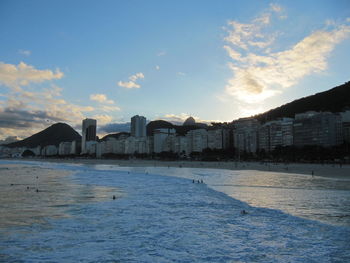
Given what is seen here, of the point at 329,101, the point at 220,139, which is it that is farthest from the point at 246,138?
the point at 329,101

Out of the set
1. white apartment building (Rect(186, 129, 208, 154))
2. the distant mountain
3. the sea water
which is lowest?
the sea water

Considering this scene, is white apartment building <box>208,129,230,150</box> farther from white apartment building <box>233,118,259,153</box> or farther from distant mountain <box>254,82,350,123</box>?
distant mountain <box>254,82,350,123</box>

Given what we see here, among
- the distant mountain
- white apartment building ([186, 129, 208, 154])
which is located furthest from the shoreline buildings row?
the distant mountain

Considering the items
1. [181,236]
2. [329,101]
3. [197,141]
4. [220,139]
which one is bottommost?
[181,236]

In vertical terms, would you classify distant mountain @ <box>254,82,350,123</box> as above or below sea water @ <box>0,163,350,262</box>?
above

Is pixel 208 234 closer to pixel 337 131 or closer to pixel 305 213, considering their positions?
pixel 305 213

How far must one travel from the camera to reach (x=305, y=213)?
1321 cm

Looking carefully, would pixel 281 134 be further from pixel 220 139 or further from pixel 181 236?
pixel 181 236

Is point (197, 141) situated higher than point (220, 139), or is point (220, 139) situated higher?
point (220, 139)

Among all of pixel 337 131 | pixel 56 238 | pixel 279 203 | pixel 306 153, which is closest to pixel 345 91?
pixel 337 131

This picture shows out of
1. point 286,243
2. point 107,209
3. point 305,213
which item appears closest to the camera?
point 286,243

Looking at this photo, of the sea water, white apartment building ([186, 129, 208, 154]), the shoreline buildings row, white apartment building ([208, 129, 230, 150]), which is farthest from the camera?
white apartment building ([186, 129, 208, 154])

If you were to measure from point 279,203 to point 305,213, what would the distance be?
2.98 meters

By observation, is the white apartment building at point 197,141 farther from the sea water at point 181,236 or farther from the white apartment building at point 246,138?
the sea water at point 181,236
